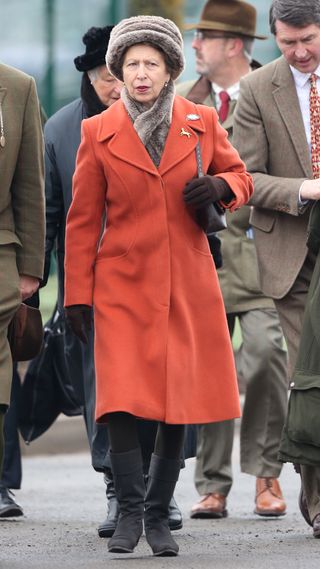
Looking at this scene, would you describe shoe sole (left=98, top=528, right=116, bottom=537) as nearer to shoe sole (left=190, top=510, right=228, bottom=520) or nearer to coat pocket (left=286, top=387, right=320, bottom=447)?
coat pocket (left=286, top=387, right=320, bottom=447)

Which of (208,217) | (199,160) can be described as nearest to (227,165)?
(199,160)

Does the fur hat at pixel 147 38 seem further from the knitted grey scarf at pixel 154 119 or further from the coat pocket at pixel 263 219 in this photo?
the coat pocket at pixel 263 219

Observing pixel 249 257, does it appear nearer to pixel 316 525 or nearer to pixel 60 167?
pixel 60 167

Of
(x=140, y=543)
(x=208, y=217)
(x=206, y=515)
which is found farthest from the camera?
(x=206, y=515)

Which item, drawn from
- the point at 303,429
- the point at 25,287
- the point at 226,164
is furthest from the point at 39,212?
the point at 303,429

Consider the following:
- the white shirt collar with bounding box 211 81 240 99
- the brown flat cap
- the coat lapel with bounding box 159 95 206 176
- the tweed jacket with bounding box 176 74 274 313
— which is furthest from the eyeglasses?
the coat lapel with bounding box 159 95 206 176

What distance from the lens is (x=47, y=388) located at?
349 inches

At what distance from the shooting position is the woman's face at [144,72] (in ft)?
22.4

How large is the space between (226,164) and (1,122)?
37.4 inches

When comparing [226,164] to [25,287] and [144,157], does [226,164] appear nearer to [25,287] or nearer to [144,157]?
[144,157]

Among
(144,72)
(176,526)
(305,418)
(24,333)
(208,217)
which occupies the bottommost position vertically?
(176,526)

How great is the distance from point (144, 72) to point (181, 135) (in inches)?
10.9

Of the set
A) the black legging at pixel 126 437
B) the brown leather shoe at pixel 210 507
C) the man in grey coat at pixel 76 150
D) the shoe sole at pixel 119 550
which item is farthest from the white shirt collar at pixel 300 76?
the shoe sole at pixel 119 550

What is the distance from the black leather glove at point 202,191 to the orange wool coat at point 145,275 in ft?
0.24
